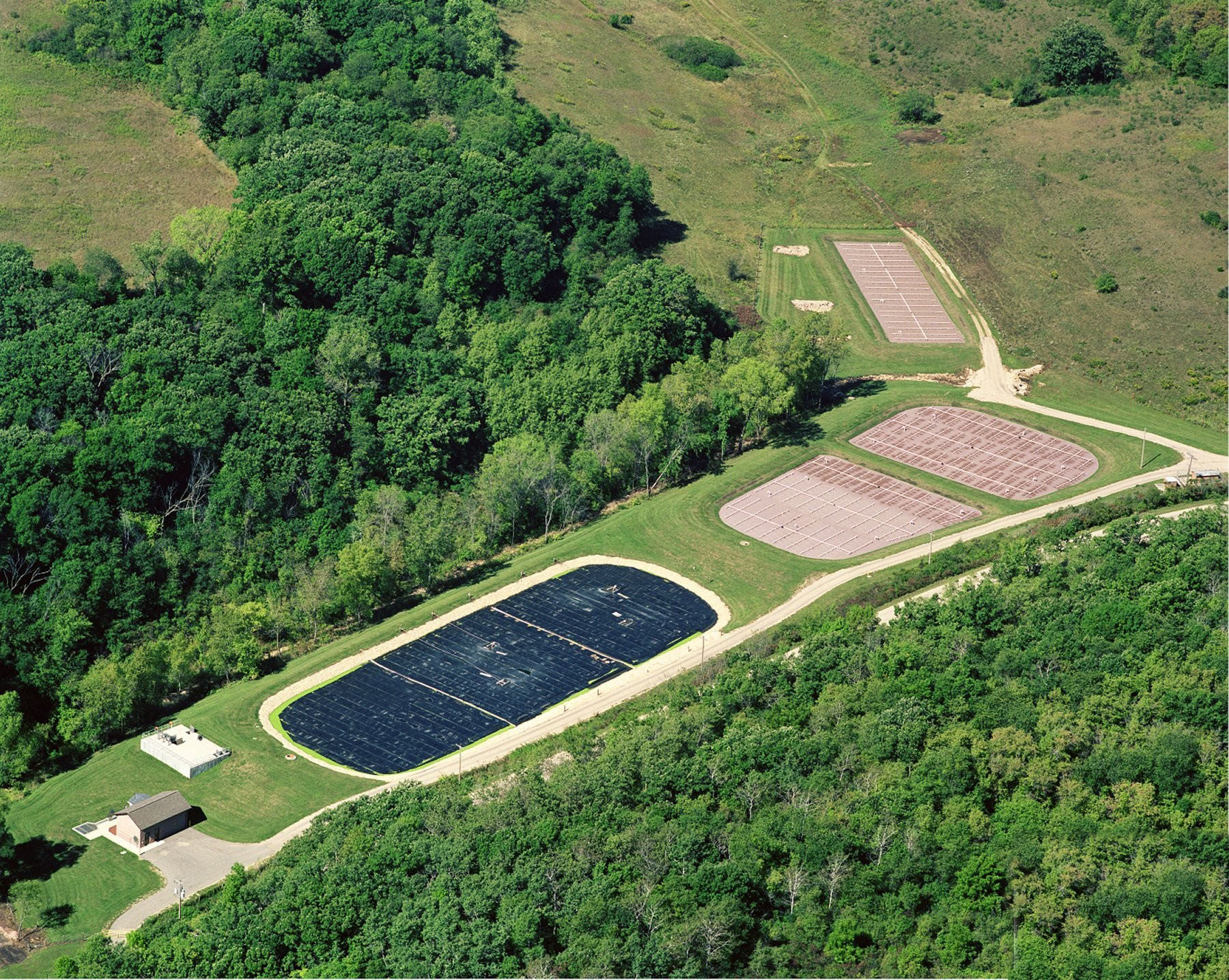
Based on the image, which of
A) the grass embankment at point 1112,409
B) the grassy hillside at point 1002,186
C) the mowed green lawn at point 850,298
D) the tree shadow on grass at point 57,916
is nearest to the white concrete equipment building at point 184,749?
the tree shadow on grass at point 57,916

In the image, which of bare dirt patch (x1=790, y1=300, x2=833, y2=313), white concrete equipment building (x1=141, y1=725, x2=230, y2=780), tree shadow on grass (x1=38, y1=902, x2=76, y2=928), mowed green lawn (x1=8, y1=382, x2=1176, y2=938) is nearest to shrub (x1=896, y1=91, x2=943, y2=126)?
→ bare dirt patch (x1=790, y1=300, x2=833, y2=313)

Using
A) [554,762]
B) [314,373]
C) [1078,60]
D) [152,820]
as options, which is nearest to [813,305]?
[314,373]

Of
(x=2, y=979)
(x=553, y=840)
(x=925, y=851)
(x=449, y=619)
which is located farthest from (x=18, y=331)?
(x=925, y=851)

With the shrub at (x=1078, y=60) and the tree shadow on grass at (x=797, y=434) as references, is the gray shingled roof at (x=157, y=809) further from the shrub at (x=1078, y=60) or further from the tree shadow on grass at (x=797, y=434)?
the shrub at (x=1078, y=60)

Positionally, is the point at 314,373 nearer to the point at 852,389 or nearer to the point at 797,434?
the point at 797,434

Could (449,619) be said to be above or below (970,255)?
below

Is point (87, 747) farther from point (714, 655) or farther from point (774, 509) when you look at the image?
point (774, 509)

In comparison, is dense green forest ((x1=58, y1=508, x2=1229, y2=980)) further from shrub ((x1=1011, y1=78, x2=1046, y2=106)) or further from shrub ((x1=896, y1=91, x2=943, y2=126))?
shrub ((x1=1011, y1=78, x2=1046, y2=106))
